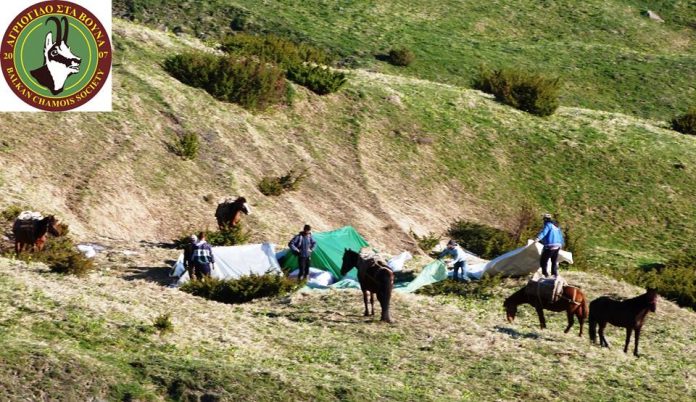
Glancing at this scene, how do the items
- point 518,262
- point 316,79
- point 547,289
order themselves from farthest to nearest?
point 316,79 → point 518,262 → point 547,289

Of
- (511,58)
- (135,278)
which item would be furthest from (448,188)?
(511,58)

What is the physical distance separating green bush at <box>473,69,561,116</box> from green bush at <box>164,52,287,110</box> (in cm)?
1355

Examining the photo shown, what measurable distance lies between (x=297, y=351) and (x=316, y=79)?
26352mm

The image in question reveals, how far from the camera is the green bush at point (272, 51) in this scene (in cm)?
5003

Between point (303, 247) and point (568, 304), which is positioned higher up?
point (568, 304)

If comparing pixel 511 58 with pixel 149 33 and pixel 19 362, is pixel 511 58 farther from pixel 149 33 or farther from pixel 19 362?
pixel 19 362

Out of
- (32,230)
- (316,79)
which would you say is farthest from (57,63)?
(316,79)

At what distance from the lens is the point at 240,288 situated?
28.7 m

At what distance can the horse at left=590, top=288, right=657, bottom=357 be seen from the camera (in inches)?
968

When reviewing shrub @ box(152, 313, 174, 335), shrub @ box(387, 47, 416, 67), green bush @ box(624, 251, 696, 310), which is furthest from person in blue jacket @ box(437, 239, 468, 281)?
shrub @ box(387, 47, 416, 67)

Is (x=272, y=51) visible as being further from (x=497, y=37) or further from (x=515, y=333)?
(x=515, y=333)

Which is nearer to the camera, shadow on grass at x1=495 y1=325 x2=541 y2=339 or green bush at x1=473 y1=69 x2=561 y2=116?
shadow on grass at x1=495 y1=325 x2=541 y2=339

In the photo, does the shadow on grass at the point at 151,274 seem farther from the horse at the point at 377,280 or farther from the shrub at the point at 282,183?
the shrub at the point at 282,183

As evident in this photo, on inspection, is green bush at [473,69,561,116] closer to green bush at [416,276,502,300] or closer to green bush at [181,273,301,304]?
green bush at [416,276,502,300]
